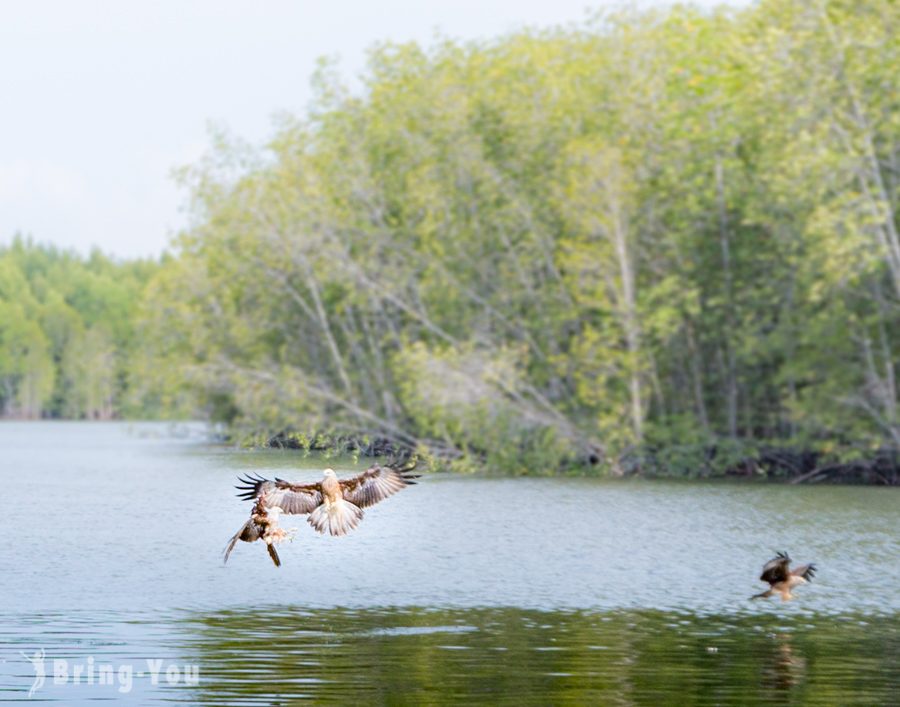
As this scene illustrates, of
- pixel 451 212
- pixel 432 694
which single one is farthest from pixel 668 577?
pixel 451 212

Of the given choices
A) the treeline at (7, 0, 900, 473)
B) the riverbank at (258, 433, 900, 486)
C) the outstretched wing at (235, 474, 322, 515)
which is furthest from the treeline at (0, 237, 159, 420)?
the outstretched wing at (235, 474, 322, 515)

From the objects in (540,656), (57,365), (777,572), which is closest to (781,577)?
(777,572)

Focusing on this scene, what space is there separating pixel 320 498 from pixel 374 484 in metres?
0.54

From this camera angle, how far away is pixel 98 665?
16578mm

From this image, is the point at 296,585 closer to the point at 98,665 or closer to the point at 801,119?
the point at 98,665

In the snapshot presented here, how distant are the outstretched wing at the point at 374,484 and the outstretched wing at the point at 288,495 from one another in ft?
0.84

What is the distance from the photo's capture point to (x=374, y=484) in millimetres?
13648

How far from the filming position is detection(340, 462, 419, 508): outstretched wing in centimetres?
1345

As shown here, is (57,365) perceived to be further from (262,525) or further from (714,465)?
(262,525)

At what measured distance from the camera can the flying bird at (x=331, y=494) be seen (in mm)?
13055

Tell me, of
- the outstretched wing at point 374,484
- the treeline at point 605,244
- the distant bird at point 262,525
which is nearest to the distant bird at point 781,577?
the outstretched wing at point 374,484

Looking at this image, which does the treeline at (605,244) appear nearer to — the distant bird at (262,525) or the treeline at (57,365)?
the distant bird at (262,525)

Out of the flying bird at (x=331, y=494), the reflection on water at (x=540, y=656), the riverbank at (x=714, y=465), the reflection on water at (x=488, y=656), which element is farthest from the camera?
the riverbank at (x=714, y=465)

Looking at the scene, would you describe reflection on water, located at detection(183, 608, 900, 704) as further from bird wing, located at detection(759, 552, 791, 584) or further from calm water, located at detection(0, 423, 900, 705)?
bird wing, located at detection(759, 552, 791, 584)
